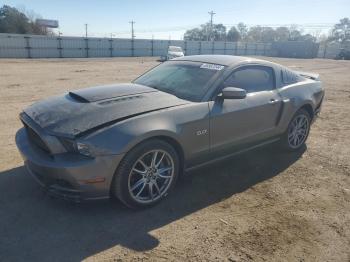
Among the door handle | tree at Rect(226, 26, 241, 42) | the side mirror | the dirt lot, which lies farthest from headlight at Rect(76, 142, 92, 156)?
tree at Rect(226, 26, 241, 42)

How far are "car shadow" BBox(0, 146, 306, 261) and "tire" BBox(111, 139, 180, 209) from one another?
15cm

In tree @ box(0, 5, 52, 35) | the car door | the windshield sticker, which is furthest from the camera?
tree @ box(0, 5, 52, 35)

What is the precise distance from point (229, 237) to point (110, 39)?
127 feet

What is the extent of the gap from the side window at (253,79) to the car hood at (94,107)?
0.88 meters

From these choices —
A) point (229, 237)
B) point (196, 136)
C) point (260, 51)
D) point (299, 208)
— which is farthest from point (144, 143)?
point (260, 51)

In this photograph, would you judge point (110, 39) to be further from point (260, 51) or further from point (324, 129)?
point (324, 129)

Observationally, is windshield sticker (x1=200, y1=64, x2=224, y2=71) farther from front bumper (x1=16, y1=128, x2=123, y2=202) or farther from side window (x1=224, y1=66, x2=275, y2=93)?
front bumper (x1=16, y1=128, x2=123, y2=202)

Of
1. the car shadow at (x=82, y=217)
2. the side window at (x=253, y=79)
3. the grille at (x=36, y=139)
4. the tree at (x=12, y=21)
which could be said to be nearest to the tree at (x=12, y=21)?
the tree at (x=12, y=21)

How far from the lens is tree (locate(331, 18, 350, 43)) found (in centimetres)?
9832

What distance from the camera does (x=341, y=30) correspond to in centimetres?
9900

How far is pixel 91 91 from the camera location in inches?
160

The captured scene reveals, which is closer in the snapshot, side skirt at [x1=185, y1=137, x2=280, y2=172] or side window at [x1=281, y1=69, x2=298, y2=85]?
side skirt at [x1=185, y1=137, x2=280, y2=172]

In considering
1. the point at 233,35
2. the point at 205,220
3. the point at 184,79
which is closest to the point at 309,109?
the point at 184,79

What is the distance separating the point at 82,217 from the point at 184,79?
2.16m
